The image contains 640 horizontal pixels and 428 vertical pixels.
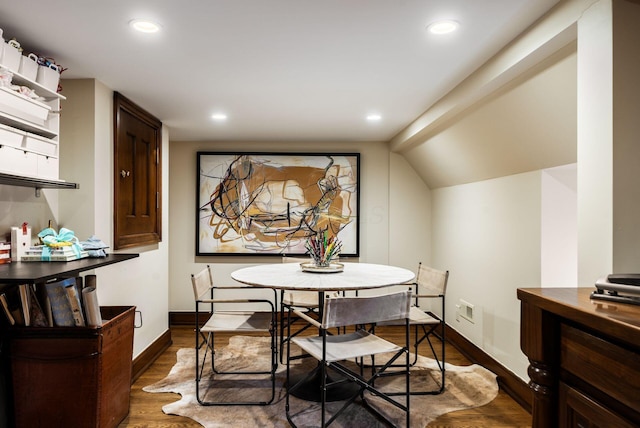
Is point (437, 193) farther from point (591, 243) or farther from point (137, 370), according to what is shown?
point (137, 370)

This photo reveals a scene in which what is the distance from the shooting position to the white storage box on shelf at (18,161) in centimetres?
198

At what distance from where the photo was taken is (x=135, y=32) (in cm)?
208

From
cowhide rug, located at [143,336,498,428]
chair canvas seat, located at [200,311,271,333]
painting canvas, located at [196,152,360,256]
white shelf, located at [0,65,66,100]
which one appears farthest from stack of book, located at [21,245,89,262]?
painting canvas, located at [196,152,360,256]

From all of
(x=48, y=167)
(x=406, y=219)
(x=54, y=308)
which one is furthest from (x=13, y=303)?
(x=406, y=219)

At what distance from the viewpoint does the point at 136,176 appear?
3545 millimetres

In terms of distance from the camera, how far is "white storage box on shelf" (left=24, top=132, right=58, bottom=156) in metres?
2.16

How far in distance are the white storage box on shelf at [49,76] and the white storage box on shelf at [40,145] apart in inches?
12.1

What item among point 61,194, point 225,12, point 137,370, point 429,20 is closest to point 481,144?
point 429,20

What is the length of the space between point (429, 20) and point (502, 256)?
203 centimetres

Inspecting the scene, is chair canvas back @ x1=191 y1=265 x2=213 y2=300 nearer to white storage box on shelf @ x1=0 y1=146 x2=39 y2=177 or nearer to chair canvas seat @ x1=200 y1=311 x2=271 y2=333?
chair canvas seat @ x1=200 y1=311 x2=271 y2=333

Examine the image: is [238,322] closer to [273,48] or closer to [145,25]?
[273,48]

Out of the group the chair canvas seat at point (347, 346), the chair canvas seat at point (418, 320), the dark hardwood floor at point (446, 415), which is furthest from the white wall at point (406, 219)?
the chair canvas seat at point (347, 346)

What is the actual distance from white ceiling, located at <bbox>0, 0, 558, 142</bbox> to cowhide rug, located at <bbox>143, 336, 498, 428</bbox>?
2231 millimetres

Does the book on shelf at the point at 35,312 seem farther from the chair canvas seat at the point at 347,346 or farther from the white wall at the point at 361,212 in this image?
the white wall at the point at 361,212
